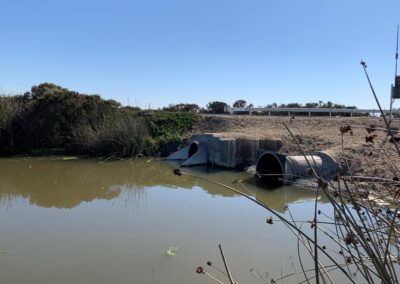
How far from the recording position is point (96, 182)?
11734 mm

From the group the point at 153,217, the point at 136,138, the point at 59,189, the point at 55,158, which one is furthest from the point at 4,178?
the point at 153,217

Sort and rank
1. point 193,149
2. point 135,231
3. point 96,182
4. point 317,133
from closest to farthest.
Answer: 1. point 135,231
2. point 96,182
3. point 317,133
4. point 193,149

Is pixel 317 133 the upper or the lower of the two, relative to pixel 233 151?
upper

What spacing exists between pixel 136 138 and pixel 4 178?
5.29 metres

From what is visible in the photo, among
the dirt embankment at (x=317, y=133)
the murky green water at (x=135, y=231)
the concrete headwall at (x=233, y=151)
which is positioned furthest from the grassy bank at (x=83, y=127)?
the murky green water at (x=135, y=231)

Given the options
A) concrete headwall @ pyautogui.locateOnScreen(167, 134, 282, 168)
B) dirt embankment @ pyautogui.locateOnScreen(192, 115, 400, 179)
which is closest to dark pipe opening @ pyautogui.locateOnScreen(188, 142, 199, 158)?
dirt embankment @ pyautogui.locateOnScreen(192, 115, 400, 179)

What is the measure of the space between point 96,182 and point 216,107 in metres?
15.7

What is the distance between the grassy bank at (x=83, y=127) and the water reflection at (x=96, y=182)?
4.12ft

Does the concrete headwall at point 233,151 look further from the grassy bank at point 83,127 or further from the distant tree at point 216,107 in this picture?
the distant tree at point 216,107

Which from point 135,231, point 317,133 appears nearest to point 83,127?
point 317,133

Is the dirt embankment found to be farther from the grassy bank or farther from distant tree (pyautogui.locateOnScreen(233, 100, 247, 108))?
distant tree (pyautogui.locateOnScreen(233, 100, 247, 108))

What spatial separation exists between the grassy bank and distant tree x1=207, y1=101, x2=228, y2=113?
272 inches

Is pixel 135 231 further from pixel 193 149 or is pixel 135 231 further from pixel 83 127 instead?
pixel 83 127

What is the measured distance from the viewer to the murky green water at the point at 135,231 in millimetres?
5160
